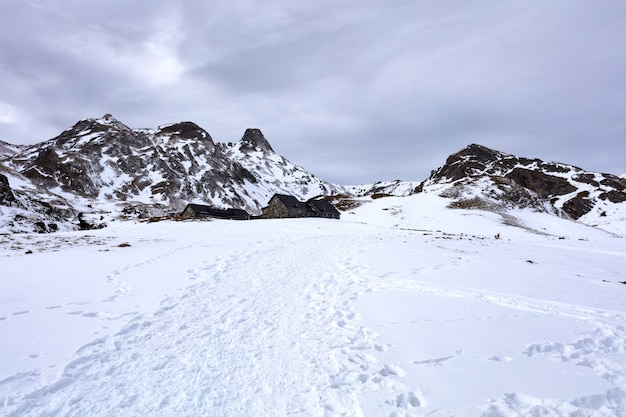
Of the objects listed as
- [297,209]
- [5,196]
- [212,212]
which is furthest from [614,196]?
[5,196]

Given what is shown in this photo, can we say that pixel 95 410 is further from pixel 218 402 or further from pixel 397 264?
pixel 397 264

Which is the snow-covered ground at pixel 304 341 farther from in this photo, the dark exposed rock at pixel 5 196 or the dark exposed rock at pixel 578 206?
the dark exposed rock at pixel 578 206

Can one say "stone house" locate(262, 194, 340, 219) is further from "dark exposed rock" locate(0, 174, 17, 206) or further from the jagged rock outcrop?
"dark exposed rock" locate(0, 174, 17, 206)

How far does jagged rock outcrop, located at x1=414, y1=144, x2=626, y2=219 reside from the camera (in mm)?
70875

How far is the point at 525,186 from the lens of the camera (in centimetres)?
12444

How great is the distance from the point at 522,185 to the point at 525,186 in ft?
16.6

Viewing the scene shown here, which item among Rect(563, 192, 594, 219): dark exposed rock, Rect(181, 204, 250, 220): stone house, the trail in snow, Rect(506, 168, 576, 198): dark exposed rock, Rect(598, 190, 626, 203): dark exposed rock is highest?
Rect(506, 168, 576, 198): dark exposed rock

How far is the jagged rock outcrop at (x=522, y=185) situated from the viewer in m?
70.9

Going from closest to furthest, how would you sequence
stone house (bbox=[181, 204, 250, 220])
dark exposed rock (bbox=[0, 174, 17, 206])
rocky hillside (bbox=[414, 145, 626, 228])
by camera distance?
dark exposed rock (bbox=[0, 174, 17, 206]) → rocky hillside (bbox=[414, 145, 626, 228]) → stone house (bbox=[181, 204, 250, 220])

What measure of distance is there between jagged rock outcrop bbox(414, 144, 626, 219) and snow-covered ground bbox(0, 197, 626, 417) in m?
62.2

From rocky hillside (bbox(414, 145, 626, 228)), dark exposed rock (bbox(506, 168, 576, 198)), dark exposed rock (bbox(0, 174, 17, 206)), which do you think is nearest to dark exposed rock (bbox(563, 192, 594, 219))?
rocky hillside (bbox(414, 145, 626, 228))

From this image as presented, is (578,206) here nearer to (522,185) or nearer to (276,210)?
(522,185)

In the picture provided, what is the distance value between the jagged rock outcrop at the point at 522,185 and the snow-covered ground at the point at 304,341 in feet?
204

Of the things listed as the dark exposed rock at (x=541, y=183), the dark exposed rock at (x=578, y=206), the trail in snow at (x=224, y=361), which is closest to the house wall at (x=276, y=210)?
the trail in snow at (x=224, y=361)
